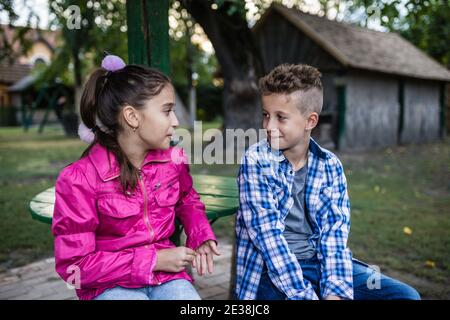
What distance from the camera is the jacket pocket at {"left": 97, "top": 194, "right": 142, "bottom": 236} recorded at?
202cm

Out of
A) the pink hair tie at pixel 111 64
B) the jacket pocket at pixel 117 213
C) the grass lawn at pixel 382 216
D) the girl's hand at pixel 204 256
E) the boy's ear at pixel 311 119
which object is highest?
the pink hair tie at pixel 111 64

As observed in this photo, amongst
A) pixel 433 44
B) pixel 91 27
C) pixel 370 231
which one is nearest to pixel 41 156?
pixel 91 27

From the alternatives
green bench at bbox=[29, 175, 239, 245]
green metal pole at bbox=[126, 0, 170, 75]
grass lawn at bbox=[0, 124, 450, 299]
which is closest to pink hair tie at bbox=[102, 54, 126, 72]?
green metal pole at bbox=[126, 0, 170, 75]

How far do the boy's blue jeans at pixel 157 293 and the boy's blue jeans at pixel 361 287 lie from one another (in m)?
0.37

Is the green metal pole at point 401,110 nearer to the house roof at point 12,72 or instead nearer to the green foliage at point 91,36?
the green foliage at point 91,36

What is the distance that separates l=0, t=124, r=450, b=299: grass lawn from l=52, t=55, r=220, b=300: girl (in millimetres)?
2408

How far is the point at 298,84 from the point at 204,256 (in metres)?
0.98

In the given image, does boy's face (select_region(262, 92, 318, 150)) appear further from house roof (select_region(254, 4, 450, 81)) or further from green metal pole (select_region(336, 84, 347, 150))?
green metal pole (select_region(336, 84, 347, 150))

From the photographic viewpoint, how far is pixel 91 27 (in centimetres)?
1521

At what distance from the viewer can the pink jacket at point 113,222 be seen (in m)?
1.90

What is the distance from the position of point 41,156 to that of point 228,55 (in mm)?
6351

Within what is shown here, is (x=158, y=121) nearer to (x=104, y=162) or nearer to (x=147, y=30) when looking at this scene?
(x=104, y=162)

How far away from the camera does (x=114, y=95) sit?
215cm

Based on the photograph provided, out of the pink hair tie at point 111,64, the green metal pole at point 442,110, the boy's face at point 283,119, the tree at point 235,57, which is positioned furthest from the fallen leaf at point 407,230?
the green metal pole at point 442,110
